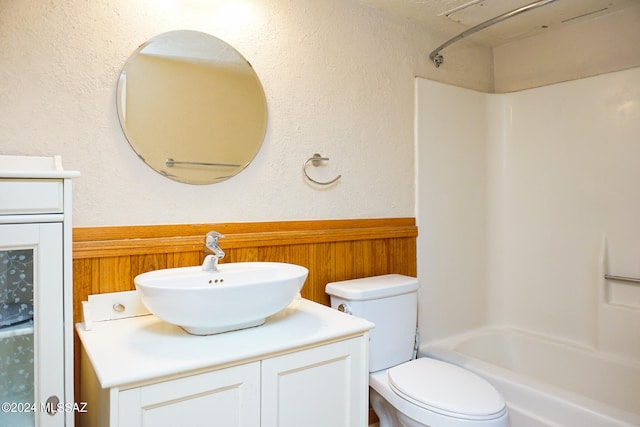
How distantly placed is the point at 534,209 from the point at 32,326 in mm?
2525

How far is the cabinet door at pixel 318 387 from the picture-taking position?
117 centimetres

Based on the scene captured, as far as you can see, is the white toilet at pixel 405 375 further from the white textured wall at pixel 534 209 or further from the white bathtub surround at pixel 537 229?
the white textured wall at pixel 534 209

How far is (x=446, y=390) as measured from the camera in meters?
1.59

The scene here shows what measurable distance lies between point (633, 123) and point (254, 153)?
1938 mm

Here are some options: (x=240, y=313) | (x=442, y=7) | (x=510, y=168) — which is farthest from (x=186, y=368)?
(x=510, y=168)

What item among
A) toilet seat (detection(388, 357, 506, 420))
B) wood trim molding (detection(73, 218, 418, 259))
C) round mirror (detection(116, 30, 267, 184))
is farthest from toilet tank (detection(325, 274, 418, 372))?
round mirror (detection(116, 30, 267, 184))

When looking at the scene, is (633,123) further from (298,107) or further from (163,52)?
(163,52)

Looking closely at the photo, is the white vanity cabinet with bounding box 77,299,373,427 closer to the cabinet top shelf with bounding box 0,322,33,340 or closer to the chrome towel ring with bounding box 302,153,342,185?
the cabinet top shelf with bounding box 0,322,33,340

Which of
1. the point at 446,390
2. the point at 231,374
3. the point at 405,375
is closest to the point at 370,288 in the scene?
the point at 405,375

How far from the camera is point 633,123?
2.13 m

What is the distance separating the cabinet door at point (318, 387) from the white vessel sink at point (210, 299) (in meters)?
0.16

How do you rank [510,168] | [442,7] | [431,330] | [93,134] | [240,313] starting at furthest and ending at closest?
[510,168], [431,330], [442,7], [93,134], [240,313]

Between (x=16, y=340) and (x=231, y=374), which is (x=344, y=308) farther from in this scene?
(x=16, y=340)

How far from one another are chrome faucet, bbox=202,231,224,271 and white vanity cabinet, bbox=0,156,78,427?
45 cm
